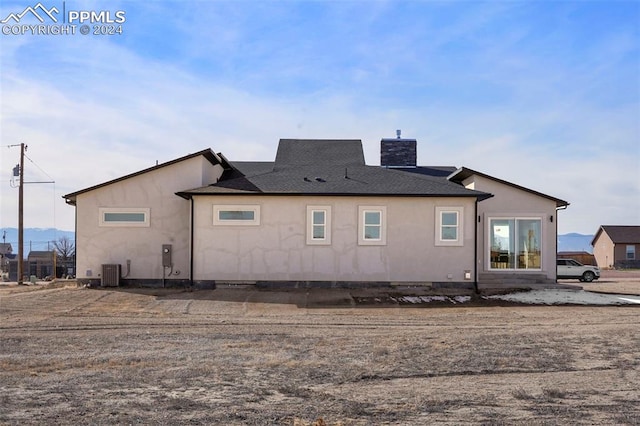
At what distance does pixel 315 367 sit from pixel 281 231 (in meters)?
12.1

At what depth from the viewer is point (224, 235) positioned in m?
21.4

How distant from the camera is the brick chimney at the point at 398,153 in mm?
29848

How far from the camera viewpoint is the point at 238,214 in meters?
21.4

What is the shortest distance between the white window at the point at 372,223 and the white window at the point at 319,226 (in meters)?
1.07

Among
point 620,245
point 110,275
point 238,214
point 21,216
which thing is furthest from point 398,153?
point 620,245

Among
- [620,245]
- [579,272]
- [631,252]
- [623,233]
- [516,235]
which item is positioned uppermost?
[623,233]

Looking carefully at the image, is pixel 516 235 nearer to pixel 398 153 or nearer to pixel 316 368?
pixel 398 153

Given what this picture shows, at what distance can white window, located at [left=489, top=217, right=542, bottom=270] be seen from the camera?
23.5 metres

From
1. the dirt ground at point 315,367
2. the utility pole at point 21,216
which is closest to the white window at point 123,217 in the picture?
the dirt ground at point 315,367

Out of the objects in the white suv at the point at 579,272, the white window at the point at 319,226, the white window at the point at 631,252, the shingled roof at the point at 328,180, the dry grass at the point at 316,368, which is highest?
the shingled roof at the point at 328,180

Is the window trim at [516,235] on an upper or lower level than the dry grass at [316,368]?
upper

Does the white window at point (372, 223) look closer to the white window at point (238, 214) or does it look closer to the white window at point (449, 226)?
the white window at point (449, 226)

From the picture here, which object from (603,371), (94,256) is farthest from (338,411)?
(94,256)

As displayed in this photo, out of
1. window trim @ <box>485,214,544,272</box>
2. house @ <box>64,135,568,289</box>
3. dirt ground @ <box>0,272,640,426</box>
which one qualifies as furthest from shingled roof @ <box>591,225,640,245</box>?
dirt ground @ <box>0,272,640,426</box>
